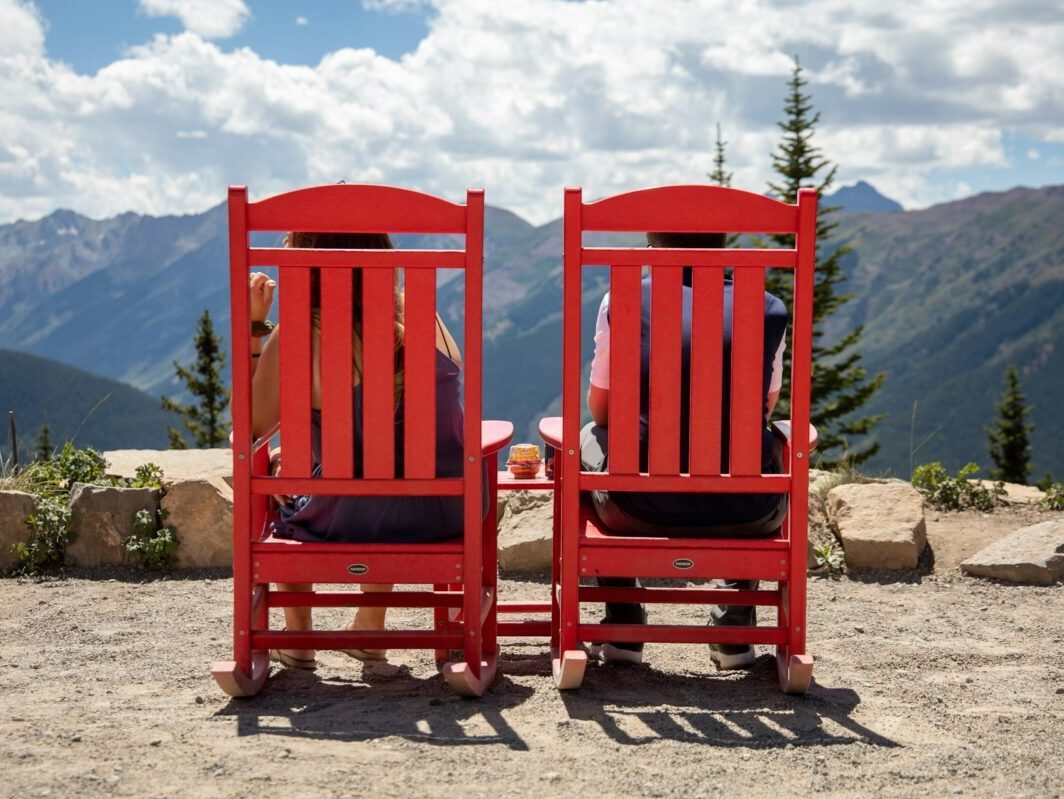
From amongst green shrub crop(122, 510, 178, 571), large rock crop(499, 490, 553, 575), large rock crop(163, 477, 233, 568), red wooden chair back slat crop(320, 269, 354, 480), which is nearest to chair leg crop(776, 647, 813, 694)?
red wooden chair back slat crop(320, 269, 354, 480)

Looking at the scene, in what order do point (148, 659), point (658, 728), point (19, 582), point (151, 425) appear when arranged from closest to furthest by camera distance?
point (658, 728) → point (148, 659) → point (19, 582) → point (151, 425)

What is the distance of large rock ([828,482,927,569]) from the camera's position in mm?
6113

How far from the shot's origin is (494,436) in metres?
3.96

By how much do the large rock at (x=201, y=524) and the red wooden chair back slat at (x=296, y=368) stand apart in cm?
259

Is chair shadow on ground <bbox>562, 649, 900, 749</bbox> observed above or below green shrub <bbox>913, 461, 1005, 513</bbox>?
below

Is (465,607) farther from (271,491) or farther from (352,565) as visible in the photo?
(271,491)

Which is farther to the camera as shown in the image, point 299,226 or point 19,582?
point 19,582

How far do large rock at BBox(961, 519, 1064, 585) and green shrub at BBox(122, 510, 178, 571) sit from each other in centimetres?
410

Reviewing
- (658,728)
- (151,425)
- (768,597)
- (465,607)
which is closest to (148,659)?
(465,607)

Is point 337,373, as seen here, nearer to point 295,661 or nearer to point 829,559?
point 295,661

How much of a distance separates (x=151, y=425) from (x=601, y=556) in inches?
6579

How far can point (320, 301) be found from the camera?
11.8 ft

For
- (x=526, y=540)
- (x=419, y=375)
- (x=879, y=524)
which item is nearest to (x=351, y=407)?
(x=419, y=375)

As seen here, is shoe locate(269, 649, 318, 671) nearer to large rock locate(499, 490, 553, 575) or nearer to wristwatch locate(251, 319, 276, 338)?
wristwatch locate(251, 319, 276, 338)
